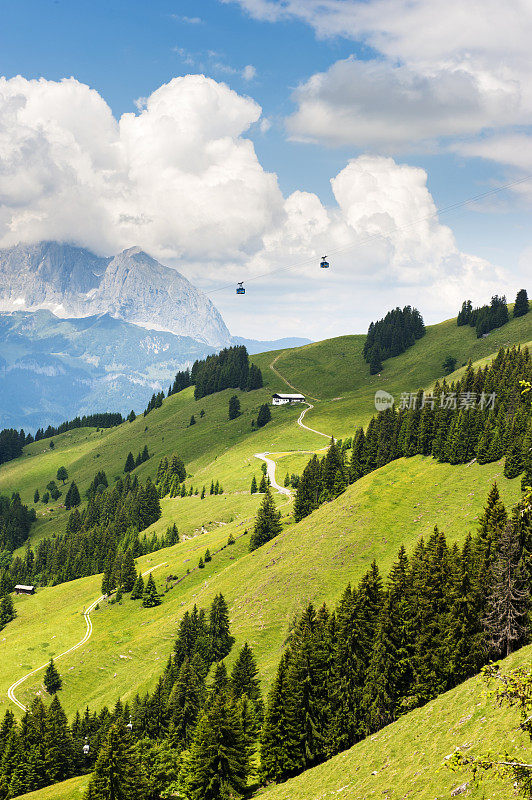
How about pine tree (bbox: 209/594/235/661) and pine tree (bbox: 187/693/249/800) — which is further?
pine tree (bbox: 209/594/235/661)

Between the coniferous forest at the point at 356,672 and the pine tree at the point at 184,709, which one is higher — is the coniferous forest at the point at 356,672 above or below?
above

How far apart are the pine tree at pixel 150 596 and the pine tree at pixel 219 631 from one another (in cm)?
3287

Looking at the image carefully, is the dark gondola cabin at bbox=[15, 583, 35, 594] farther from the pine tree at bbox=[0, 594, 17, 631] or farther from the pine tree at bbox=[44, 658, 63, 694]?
the pine tree at bbox=[44, 658, 63, 694]

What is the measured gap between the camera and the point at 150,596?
11244cm

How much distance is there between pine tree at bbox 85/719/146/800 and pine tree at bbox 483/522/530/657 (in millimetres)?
33491

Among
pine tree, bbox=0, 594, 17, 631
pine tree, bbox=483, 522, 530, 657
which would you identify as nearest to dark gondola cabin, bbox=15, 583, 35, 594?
pine tree, bbox=0, 594, 17, 631

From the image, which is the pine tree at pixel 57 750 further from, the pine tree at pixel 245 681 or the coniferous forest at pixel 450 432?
the coniferous forest at pixel 450 432

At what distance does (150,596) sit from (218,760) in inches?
2635

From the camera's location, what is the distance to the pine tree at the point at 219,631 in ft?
256

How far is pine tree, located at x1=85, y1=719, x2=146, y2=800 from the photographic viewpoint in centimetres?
5009

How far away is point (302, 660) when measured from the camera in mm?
52281

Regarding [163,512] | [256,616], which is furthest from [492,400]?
[163,512]

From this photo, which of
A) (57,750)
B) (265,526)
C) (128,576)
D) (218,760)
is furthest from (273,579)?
(128,576)

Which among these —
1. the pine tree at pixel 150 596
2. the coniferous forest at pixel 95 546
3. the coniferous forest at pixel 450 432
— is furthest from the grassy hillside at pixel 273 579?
the coniferous forest at pixel 95 546
